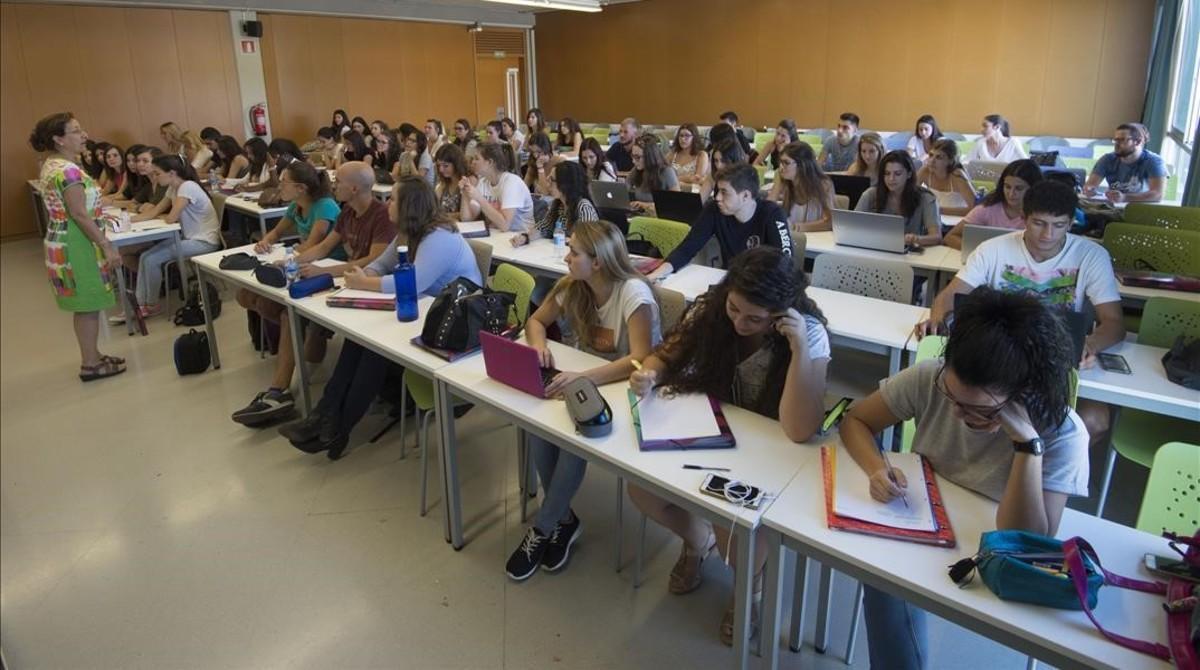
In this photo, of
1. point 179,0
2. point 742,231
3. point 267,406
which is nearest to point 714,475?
point 742,231

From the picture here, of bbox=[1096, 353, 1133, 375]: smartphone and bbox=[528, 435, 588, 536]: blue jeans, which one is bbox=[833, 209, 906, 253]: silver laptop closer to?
bbox=[1096, 353, 1133, 375]: smartphone

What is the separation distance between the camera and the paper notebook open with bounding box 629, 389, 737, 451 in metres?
2.01

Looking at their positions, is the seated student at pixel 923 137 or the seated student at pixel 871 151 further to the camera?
the seated student at pixel 923 137

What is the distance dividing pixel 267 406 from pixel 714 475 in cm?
272

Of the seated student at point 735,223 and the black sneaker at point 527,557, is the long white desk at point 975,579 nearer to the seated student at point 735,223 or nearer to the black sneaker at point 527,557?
the black sneaker at point 527,557

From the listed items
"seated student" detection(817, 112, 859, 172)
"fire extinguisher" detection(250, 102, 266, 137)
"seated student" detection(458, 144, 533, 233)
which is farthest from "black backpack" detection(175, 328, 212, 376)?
"fire extinguisher" detection(250, 102, 266, 137)

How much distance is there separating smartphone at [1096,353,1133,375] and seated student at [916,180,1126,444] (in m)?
0.04

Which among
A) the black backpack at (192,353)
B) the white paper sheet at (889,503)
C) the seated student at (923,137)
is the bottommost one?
the black backpack at (192,353)

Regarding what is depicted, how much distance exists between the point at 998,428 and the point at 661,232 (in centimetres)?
275

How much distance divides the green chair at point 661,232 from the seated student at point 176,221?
3.40m

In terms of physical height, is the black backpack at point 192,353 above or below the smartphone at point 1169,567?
below

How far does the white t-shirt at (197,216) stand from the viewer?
5473 millimetres

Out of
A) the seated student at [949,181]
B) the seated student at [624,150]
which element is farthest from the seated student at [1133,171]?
the seated student at [624,150]

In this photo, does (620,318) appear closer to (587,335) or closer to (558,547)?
(587,335)
